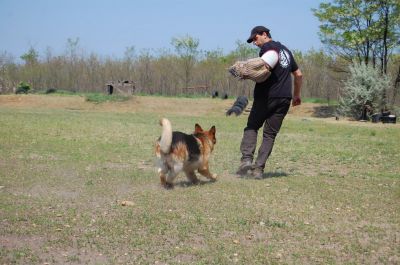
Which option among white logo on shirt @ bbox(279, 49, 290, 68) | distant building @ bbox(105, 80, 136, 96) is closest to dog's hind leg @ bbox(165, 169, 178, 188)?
white logo on shirt @ bbox(279, 49, 290, 68)

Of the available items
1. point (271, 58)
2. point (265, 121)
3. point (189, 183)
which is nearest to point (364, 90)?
point (265, 121)

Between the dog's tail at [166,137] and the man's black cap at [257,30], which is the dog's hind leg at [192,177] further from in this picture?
the man's black cap at [257,30]

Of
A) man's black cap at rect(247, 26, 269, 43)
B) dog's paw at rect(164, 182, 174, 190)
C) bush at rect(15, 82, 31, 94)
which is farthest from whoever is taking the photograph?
bush at rect(15, 82, 31, 94)

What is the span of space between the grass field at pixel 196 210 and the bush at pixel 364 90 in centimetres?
1685

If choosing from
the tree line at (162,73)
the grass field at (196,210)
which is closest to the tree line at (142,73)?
the tree line at (162,73)

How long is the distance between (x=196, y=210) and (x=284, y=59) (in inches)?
116

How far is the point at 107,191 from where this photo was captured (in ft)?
21.5

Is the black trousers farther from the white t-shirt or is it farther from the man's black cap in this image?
the man's black cap

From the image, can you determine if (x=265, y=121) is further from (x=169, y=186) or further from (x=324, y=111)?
(x=324, y=111)

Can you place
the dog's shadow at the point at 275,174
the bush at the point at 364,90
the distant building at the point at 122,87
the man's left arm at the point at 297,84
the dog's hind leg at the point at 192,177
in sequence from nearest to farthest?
the dog's hind leg at the point at 192,177
the man's left arm at the point at 297,84
the dog's shadow at the point at 275,174
the bush at the point at 364,90
the distant building at the point at 122,87

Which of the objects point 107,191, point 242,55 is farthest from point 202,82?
point 107,191

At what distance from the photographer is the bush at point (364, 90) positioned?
2662cm

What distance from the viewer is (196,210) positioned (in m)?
5.54

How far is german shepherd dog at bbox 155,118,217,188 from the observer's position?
638 centimetres
